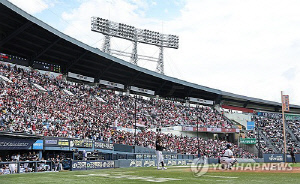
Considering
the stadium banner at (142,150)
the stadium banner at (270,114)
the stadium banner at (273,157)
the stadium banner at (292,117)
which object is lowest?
the stadium banner at (273,157)

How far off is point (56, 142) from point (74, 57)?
19.8m

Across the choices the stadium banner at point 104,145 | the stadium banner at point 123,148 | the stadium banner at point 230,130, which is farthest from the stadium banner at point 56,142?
the stadium banner at point 230,130

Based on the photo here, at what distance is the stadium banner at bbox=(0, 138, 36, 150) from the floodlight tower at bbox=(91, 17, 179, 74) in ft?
122

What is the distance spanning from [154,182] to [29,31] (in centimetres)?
3257

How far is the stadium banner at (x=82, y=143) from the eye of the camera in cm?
3117

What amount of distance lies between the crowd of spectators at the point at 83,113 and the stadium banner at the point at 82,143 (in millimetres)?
1670

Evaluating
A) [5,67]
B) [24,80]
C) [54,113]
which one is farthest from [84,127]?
[5,67]

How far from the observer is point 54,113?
35.5 m

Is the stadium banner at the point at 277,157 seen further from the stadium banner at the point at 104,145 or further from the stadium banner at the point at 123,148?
the stadium banner at the point at 104,145

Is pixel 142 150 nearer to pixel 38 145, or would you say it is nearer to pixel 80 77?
pixel 38 145

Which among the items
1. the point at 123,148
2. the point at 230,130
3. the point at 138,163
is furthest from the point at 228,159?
the point at 230,130

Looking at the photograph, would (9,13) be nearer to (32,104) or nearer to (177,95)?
(32,104)

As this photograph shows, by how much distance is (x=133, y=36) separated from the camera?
6488 cm

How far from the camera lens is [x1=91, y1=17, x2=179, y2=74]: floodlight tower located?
61884 mm
